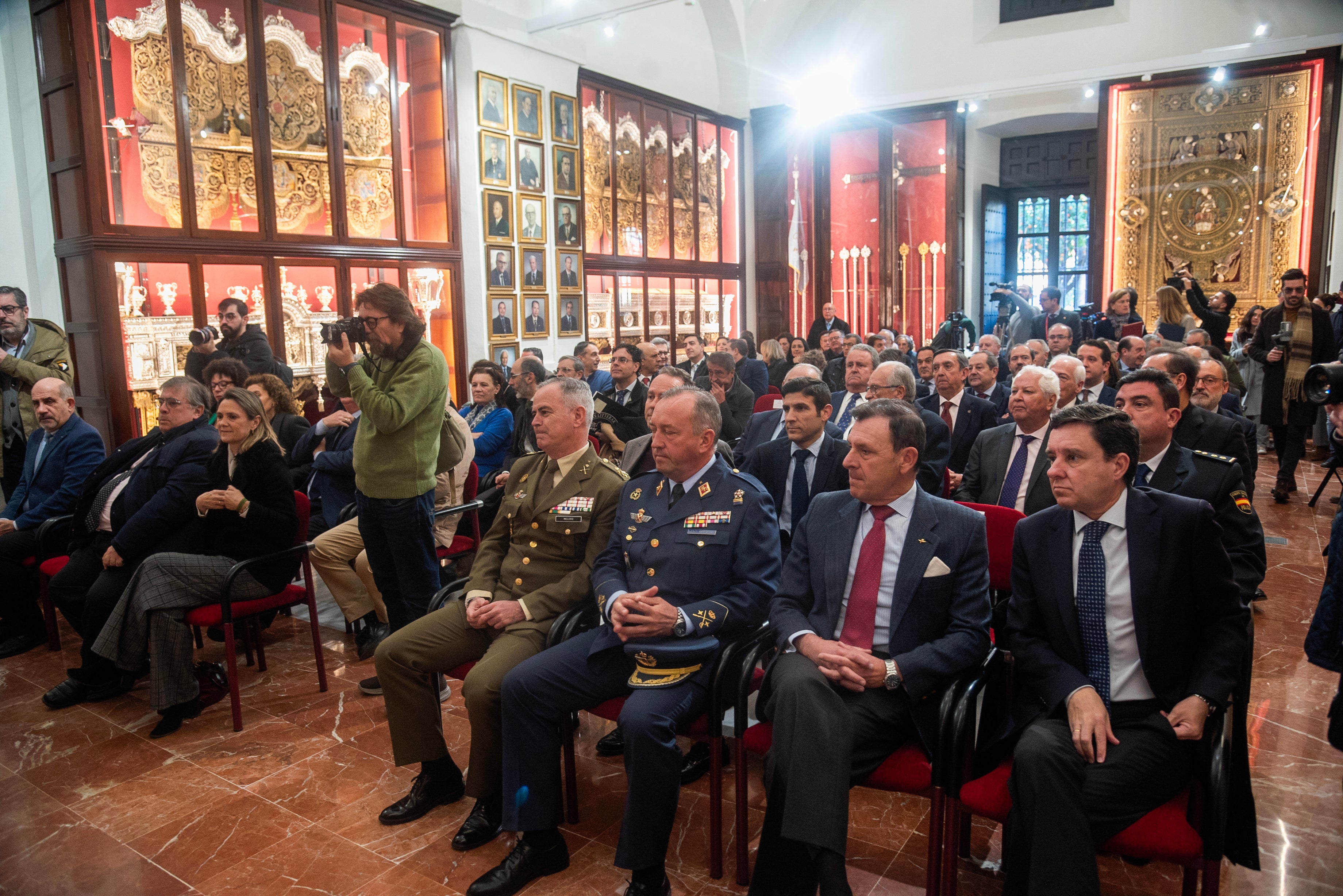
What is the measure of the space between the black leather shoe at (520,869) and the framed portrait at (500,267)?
24.6ft

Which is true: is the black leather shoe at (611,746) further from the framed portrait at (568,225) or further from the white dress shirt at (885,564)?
the framed portrait at (568,225)

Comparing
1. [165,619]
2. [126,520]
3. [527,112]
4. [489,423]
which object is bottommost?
[165,619]

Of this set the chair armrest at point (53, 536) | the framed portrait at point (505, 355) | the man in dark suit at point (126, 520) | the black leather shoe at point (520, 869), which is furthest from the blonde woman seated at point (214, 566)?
the framed portrait at point (505, 355)

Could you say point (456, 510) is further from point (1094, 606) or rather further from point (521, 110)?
point (521, 110)

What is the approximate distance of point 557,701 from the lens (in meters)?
2.60

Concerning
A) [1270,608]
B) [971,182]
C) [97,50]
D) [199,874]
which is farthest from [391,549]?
[971,182]

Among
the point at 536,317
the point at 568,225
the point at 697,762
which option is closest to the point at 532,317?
the point at 536,317

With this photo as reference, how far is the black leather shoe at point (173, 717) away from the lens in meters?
3.60

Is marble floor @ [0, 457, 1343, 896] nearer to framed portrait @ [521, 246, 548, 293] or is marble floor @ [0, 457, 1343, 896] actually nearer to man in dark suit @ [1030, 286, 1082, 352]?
man in dark suit @ [1030, 286, 1082, 352]

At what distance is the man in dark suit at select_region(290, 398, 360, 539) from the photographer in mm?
4605

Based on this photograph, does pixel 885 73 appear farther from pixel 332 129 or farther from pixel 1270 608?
pixel 1270 608

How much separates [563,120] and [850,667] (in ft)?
29.6

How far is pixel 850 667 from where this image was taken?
226 cm

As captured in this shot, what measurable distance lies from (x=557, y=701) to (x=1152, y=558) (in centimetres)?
166
